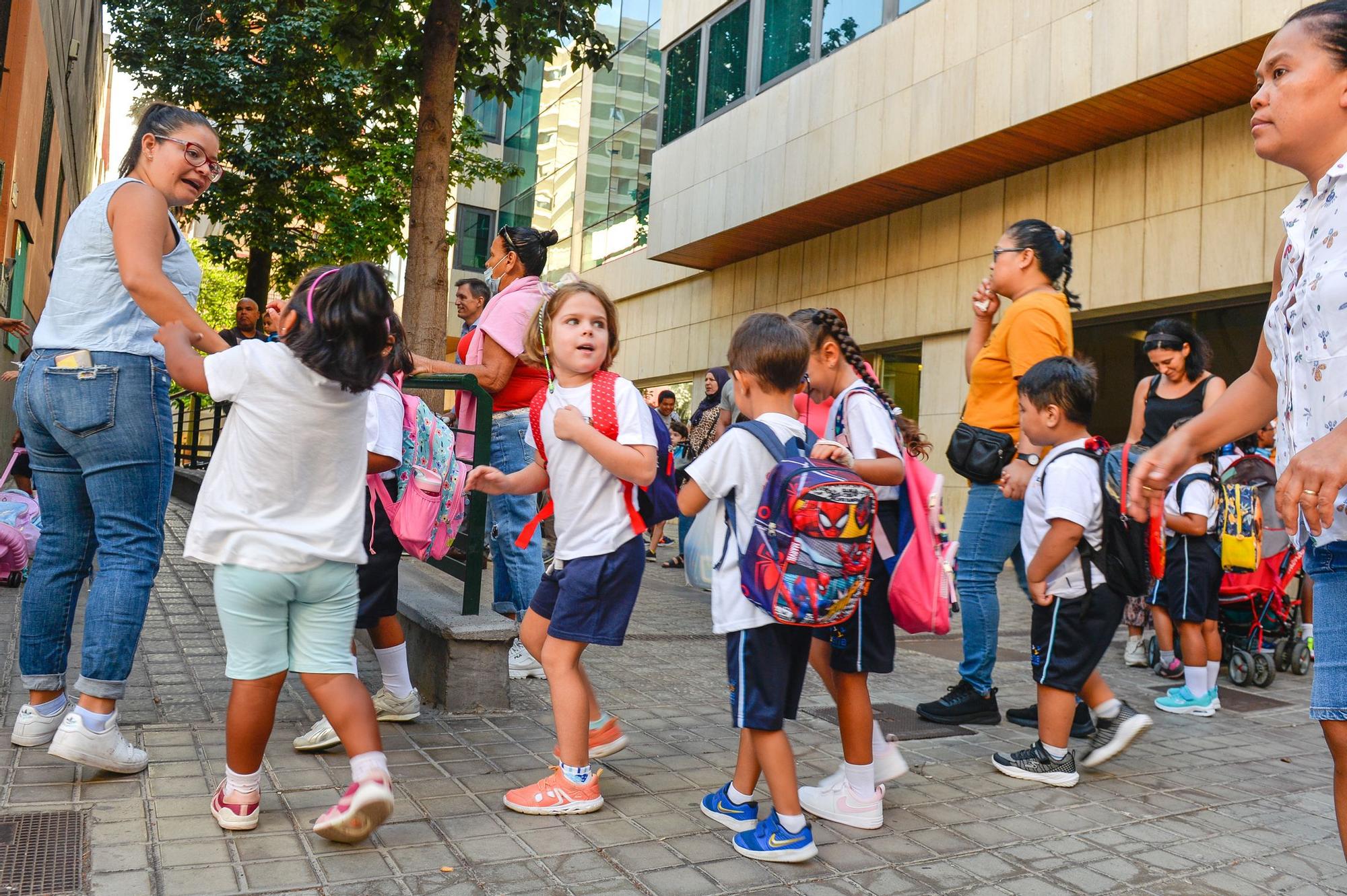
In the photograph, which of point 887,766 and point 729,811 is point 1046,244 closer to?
point 887,766

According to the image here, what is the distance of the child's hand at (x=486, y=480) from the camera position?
141 inches

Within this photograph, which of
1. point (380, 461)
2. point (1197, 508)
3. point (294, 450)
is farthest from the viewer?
point (1197, 508)

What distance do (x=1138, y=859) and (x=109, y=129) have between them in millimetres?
Result: 41411

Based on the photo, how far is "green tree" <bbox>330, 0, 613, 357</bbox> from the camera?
9.87 meters

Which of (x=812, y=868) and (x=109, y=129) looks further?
(x=109, y=129)

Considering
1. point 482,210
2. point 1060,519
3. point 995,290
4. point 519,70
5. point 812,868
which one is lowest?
point 812,868

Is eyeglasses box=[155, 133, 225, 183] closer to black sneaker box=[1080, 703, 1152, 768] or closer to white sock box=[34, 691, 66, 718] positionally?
white sock box=[34, 691, 66, 718]

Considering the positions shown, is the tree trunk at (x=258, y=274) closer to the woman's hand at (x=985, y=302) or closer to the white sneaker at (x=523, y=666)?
the white sneaker at (x=523, y=666)

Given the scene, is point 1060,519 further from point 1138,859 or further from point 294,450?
point 294,450

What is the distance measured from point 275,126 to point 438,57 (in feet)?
35.3

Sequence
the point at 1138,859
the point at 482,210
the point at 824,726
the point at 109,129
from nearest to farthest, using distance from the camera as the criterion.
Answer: the point at 1138,859 → the point at 824,726 → the point at 482,210 → the point at 109,129

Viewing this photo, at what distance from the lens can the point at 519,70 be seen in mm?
12133

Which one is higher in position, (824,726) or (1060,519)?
(1060,519)

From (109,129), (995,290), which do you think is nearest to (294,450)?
(995,290)
